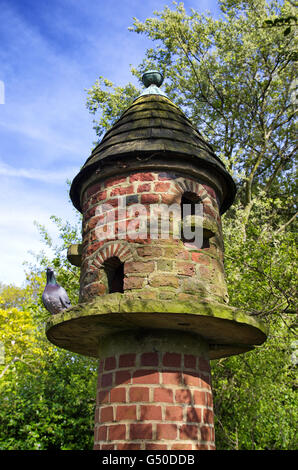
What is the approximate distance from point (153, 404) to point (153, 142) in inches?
98.1

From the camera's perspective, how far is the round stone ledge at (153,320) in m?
3.41

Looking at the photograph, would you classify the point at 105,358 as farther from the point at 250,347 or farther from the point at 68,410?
the point at 68,410

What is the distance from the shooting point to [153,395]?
11.8 ft

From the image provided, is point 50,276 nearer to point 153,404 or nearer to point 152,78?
point 153,404

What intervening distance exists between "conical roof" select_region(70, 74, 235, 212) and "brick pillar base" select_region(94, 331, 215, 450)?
176 centimetres

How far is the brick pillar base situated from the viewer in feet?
11.5

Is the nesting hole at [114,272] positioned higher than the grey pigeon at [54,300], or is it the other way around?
the nesting hole at [114,272]

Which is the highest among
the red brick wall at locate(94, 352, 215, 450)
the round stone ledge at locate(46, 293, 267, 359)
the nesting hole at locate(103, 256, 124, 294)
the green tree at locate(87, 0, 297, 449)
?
the green tree at locate(87, 0, 297, 449)

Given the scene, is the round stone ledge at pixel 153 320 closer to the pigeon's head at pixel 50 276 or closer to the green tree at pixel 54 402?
the pigeon's head at pixel 50 276

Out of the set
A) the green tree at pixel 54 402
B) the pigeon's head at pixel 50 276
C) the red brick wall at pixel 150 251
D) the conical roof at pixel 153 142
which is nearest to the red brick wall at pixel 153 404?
the red brick wall at pixel 150 251

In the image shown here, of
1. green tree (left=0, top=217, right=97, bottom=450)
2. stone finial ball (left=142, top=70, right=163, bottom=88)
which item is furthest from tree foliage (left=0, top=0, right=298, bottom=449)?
stone finial ball (left=142, top=70, right=163, bottom=88)

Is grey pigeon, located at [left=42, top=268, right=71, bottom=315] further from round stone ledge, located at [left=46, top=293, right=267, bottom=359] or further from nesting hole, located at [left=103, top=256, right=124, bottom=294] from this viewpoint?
nesting hole, located at [left=103, top=256, right=124, bottom=294]

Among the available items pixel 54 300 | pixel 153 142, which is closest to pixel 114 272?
pixel 54 300
